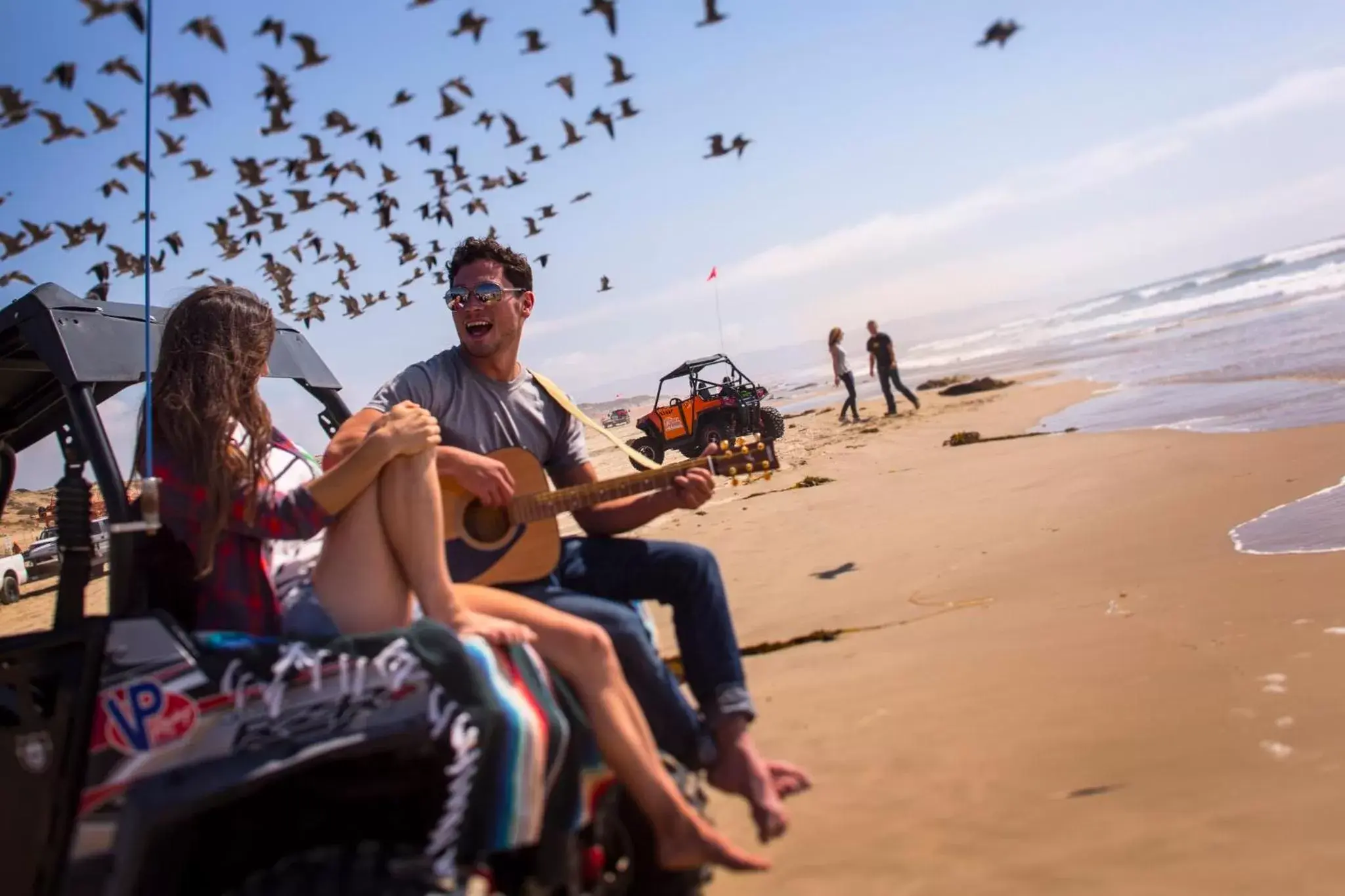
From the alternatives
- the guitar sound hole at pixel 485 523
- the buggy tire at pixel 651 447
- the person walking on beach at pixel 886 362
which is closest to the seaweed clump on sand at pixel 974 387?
the person walking on beach at pixel 886 362

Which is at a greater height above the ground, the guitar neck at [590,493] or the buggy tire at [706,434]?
the guitar neck at [590,493]

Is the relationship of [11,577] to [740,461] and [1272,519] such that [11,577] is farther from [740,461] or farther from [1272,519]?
[1272,519]

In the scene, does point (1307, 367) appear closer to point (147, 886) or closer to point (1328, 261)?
point (147, 886)

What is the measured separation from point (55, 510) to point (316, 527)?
652 millimetres

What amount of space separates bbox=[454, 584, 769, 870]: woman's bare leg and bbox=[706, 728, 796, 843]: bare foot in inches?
9.6

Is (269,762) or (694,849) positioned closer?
(269,762)

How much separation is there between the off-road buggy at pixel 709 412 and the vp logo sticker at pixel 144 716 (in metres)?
15.4

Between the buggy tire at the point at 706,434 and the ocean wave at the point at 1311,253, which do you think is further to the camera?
the ocean wave at the point at 1311,253

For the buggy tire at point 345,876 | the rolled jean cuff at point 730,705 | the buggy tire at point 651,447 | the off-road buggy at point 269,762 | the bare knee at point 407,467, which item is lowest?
the buggy tire at point 651,447

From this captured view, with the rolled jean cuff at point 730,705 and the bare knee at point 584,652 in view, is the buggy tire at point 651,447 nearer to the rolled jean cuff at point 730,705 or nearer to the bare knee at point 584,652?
the rolled jean cuff at point 730,705

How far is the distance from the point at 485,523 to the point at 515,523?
0.33 ft

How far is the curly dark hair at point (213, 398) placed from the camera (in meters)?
2.40

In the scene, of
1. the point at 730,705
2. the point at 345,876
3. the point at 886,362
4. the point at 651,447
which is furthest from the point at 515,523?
the point at 886,362

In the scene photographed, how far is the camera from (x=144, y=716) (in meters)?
2.12
